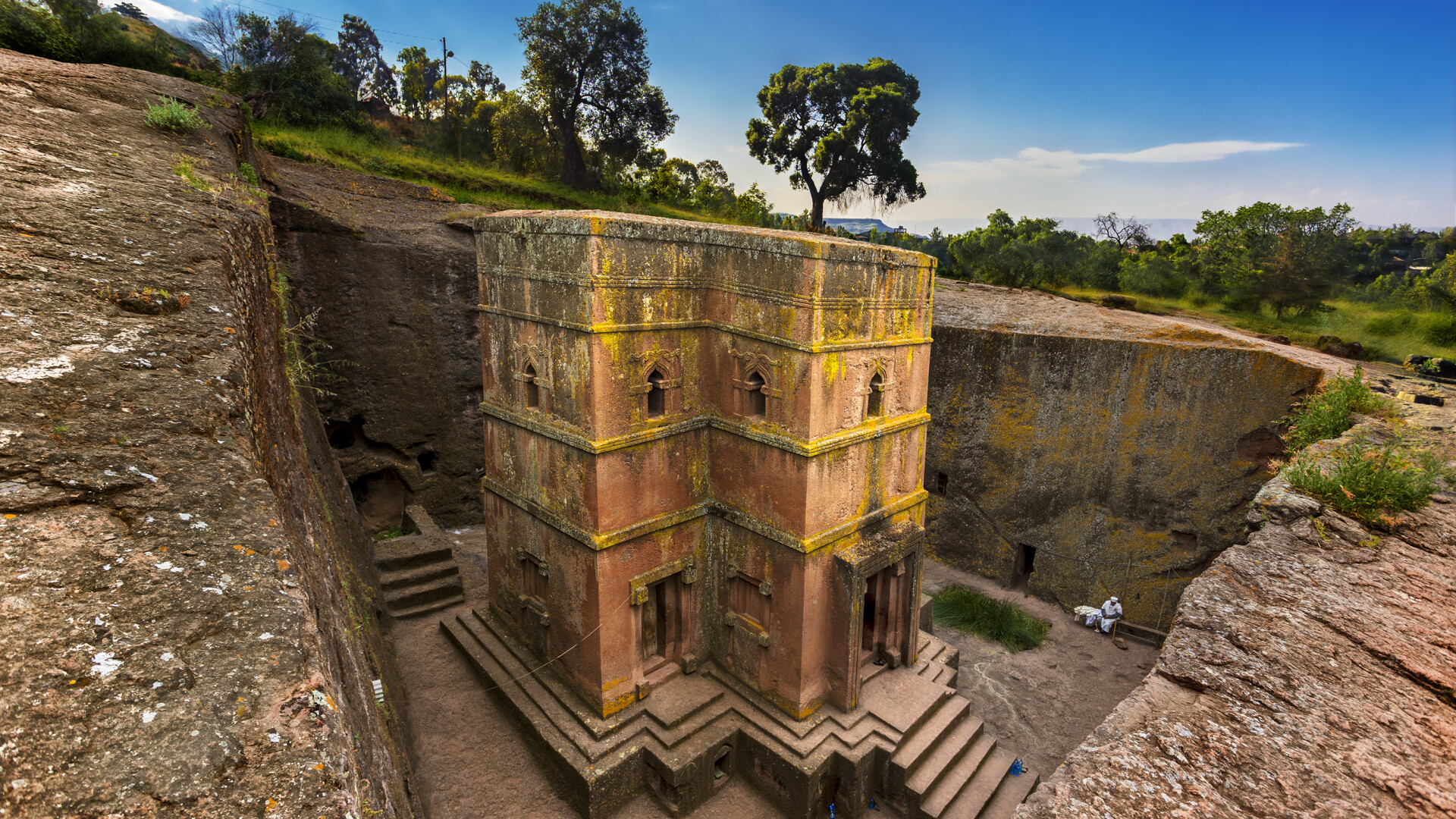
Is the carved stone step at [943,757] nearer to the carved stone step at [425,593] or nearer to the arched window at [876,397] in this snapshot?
the arched window at [876,397]

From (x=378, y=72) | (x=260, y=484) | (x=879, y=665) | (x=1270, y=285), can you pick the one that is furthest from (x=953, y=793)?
(x=378, y=72)

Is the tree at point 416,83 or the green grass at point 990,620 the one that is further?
the tree at point 416,83

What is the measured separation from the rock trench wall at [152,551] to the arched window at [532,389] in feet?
12.9

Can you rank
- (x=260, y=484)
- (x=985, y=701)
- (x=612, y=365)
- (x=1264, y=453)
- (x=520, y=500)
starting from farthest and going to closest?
(x=1264, y=453)
(x=985, y=701)
(x=520, y=500)
(x=612, y=365)
(x=260, y=484)

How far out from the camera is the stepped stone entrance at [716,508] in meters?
7.70

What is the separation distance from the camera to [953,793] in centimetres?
807

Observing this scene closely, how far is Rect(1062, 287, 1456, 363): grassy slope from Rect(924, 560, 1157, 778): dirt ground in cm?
970

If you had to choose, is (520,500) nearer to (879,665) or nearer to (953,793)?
(879,665)

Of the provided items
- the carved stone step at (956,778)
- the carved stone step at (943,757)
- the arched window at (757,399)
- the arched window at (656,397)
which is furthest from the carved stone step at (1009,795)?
the arched window at (656,397)

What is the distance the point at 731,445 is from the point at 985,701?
645 cm

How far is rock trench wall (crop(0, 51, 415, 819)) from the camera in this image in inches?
66.6

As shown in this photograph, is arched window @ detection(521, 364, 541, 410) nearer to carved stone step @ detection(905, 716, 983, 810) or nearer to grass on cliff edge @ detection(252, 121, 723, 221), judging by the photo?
carved stone step @ detection(905, 716, 983, 810)

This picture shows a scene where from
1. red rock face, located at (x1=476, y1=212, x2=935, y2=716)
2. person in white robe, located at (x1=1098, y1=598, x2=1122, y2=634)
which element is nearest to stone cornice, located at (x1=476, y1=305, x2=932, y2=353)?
red rock face, located at (x1=476, y1=212, x2=935, y2=716)

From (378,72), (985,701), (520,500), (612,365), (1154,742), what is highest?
(378,72)
